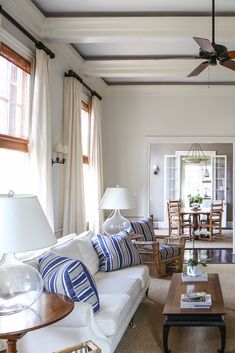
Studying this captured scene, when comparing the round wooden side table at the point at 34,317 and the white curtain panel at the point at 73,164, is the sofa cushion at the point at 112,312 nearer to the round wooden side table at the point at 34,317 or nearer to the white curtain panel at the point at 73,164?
the round wooden side table at the point at 34,317

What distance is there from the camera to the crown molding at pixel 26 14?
3928mm

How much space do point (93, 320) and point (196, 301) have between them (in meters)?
1.10

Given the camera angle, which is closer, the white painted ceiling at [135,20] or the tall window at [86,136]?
the white painted ceiling at [135,20]

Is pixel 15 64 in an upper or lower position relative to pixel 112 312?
upper

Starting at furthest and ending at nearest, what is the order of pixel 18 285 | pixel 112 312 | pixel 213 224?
pixel 213 224 → pixel 112 312 → pixel 18 285

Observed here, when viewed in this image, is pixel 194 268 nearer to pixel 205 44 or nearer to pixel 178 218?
pixel 205 44

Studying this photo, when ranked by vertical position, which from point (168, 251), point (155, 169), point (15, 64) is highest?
point (15, 64)

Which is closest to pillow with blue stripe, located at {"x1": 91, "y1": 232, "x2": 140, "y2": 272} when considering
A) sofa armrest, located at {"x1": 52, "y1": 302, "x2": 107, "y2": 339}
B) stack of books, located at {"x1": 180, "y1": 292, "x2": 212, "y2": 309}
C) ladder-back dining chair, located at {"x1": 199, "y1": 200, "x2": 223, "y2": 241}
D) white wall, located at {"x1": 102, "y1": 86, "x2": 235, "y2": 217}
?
stack of books, located at {"x1": 180, "y1": 292, "x2": 212, "y2": 309}

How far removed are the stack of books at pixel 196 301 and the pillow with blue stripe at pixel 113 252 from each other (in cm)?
106

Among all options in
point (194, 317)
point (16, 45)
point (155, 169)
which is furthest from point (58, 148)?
point (155, 169)

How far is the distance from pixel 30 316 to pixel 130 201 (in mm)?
3259

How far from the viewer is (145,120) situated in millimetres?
8062

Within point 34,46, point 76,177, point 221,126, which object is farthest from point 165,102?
point 34,46

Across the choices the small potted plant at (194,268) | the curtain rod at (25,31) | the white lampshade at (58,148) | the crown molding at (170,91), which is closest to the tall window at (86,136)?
the crown molding at (170,91)
